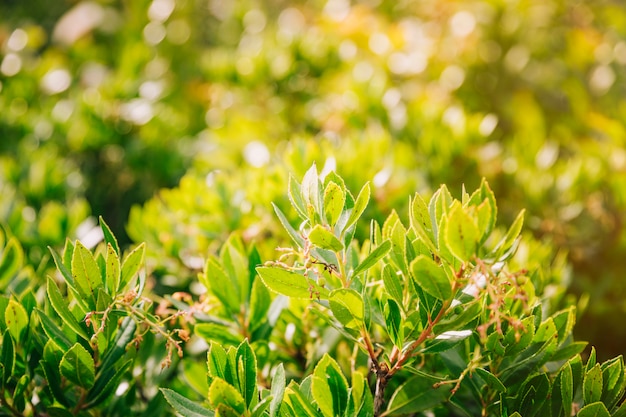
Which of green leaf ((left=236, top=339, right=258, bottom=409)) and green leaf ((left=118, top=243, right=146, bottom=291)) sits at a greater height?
green leaf ((left=118, top=243, right=146, bottom=291))

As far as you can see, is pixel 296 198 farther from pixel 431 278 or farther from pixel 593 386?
pixel 593 386

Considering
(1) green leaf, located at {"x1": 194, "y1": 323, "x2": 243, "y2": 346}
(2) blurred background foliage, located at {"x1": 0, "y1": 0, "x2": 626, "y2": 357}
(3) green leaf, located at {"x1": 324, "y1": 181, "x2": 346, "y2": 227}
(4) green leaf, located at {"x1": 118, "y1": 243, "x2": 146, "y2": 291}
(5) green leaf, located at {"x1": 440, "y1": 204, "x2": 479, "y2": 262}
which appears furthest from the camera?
(2) blurred background foliage, located at {"x1": 0, "y1": 0, "x2": 626, "y2": 357}

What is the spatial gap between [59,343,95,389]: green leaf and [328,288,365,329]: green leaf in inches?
16.4

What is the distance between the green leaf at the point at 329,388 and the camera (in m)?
0.81

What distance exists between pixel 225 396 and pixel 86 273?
30 centimetres

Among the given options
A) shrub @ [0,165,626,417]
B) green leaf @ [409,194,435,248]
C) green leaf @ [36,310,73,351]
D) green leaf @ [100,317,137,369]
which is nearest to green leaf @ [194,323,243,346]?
shrub @ [0,165,626,417]

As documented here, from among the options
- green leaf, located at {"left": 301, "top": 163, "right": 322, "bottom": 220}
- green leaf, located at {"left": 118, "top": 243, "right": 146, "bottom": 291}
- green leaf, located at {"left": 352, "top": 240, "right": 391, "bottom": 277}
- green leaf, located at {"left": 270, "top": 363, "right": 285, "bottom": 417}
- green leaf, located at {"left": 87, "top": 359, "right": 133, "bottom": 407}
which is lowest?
green leaf, located at {"left": 87, "top": 359, "right": 133, "bottom": 407}

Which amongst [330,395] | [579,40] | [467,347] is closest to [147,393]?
[330,395]

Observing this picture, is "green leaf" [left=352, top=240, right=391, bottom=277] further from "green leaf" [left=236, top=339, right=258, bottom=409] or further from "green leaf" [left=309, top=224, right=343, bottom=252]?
"green leaf" [left=236, top=339, right=258, bottom=409]

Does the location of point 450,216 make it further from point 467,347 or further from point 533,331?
point 467,347

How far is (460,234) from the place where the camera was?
70 centimetres

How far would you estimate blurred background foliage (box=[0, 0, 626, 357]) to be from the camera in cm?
162

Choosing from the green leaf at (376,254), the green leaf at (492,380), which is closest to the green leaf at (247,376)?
the green leaf at (376,254)

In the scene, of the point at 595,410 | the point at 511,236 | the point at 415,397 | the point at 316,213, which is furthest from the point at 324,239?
the point at 595,410
